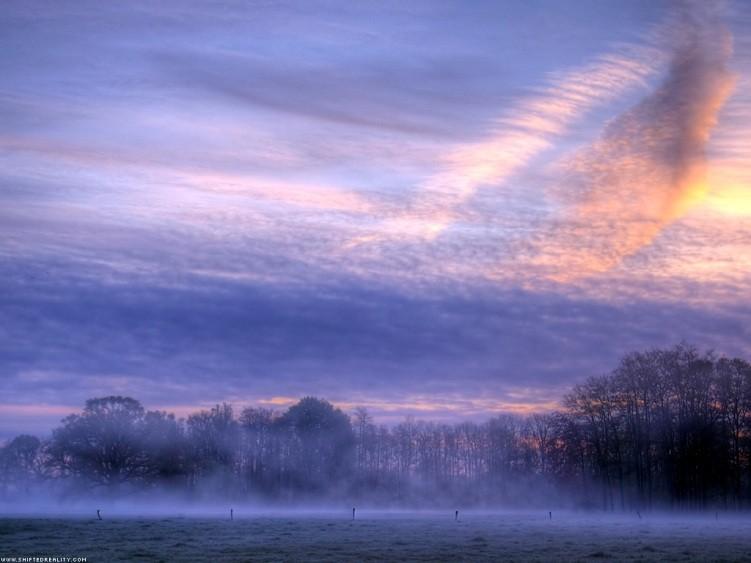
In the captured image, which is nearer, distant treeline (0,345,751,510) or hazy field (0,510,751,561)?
hazy field (0,510,751,561)

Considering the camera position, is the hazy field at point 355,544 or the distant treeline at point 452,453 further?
the distant treeline at point 452,453

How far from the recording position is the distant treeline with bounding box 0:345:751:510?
105 m

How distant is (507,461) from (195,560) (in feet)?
414

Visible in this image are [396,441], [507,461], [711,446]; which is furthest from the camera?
[396,441]

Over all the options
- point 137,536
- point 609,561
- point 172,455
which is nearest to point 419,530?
point 137,536

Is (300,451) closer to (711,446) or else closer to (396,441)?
(396,441)

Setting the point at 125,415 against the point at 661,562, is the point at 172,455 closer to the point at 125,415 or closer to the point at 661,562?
the point at 125,415

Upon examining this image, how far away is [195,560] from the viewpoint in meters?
35.8

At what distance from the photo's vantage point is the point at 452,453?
568 feet

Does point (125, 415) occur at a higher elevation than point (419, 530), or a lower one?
higher

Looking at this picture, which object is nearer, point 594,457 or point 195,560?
point 195,560

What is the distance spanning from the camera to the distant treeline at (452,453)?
105438 millimetres

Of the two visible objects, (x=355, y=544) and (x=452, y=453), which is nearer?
(x=355, y=544)

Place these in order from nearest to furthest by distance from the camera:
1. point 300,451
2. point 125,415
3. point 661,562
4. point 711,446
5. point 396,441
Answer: point 661,562
point 711,446
point 125,415
point 300,451
point 396,441
